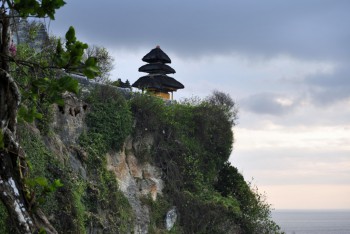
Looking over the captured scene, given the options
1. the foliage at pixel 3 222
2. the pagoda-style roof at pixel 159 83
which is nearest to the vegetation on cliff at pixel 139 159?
the foliage at pixel 3 222

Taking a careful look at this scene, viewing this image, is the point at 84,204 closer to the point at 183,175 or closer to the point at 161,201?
the point at 161,201

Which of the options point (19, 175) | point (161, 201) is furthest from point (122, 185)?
point (19, 175)

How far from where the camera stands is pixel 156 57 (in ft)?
131

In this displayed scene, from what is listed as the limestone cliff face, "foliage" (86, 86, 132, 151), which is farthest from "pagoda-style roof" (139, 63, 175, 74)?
"foliage" (86, 86, 132, 151)

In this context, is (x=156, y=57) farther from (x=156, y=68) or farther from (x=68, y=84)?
(x=68, y=84)

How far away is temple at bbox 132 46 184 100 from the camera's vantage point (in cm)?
3922

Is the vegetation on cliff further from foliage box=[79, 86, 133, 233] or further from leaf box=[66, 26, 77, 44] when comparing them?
leaf box=[66, 26, 77, 44]

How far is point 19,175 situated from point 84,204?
50.9ft

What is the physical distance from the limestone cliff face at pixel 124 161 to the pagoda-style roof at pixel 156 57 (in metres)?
13.0

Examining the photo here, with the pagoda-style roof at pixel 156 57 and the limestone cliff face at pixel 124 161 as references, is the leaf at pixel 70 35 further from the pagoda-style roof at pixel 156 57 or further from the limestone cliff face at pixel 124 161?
the pagoda-style roof at pixel 156 57

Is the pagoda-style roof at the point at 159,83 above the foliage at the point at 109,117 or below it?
above

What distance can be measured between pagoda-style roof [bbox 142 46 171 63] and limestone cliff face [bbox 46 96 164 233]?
513 inches

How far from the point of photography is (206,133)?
99.0 ft

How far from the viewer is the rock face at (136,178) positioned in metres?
25.2
